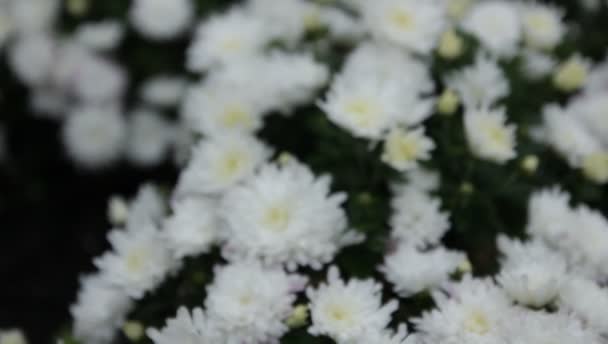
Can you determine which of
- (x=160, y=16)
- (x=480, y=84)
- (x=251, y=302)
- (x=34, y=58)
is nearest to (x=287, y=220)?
(x=251, y=302)

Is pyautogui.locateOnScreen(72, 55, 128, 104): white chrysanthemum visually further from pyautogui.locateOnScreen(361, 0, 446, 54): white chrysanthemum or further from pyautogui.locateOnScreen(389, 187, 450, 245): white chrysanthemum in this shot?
pyautogui.locateOnScreen(389, 187, 450, 245): white chrysanthemum

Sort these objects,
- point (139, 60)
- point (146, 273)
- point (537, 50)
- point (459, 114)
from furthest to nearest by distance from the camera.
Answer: point (139, 60) < point (537, 50) < point (459, 114) < point (146, 273)

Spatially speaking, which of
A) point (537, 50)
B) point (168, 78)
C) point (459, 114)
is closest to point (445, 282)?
point (459, 114)

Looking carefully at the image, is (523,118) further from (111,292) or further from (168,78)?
(168,78)

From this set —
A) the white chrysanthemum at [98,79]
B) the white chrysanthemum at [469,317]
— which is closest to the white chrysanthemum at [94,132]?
the white chrysanthemum at [98,79]

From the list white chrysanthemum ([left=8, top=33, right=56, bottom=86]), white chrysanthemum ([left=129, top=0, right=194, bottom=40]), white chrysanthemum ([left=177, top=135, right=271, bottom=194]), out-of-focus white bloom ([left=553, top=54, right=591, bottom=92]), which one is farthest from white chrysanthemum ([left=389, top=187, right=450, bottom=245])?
white chrysanthemum ([left=8, top=33, right=56, bottom=86])

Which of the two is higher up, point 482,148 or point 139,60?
point 139,60
